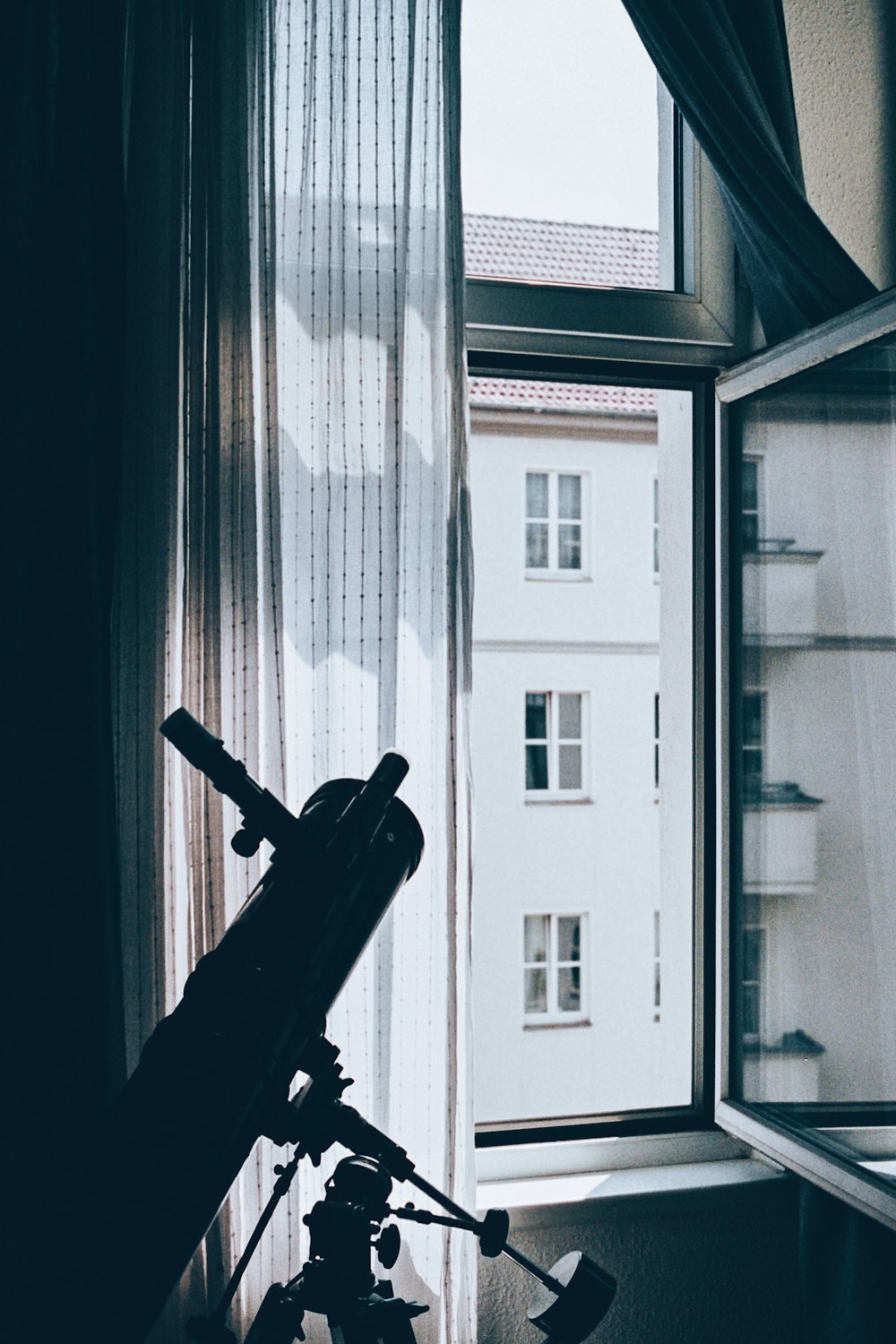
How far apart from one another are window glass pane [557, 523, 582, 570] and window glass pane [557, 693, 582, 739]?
1.40 ft

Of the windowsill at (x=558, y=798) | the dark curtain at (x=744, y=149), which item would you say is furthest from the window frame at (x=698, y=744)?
the windowsill at (x=558, y=798)

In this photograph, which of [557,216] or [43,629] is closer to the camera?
[43,629]

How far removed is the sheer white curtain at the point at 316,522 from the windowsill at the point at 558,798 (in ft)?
8.16

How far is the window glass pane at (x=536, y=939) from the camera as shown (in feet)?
11.9

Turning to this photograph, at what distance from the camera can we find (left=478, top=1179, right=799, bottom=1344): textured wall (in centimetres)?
153

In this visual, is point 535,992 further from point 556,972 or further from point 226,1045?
point 226,1045

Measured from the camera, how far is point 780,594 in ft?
5.33

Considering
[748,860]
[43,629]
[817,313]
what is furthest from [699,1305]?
[817,313]

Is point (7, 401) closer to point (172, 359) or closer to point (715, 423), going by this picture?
point (172, 359)

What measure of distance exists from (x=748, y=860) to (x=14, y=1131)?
1.09 metres

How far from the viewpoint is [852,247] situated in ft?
5.96

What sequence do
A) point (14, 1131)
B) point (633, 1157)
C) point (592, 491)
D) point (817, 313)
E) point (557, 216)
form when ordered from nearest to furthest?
point (14, 1131) < point (817, 313) < point (633, 1157) < point (557, 216) < point (592, 491)

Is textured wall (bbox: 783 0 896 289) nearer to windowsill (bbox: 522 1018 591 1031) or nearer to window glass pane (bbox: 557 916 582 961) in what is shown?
window glass pane (bbox: 557 916 582 961)

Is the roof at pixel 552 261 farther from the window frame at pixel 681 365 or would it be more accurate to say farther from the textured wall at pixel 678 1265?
the textured wall at pixel 678 1265
